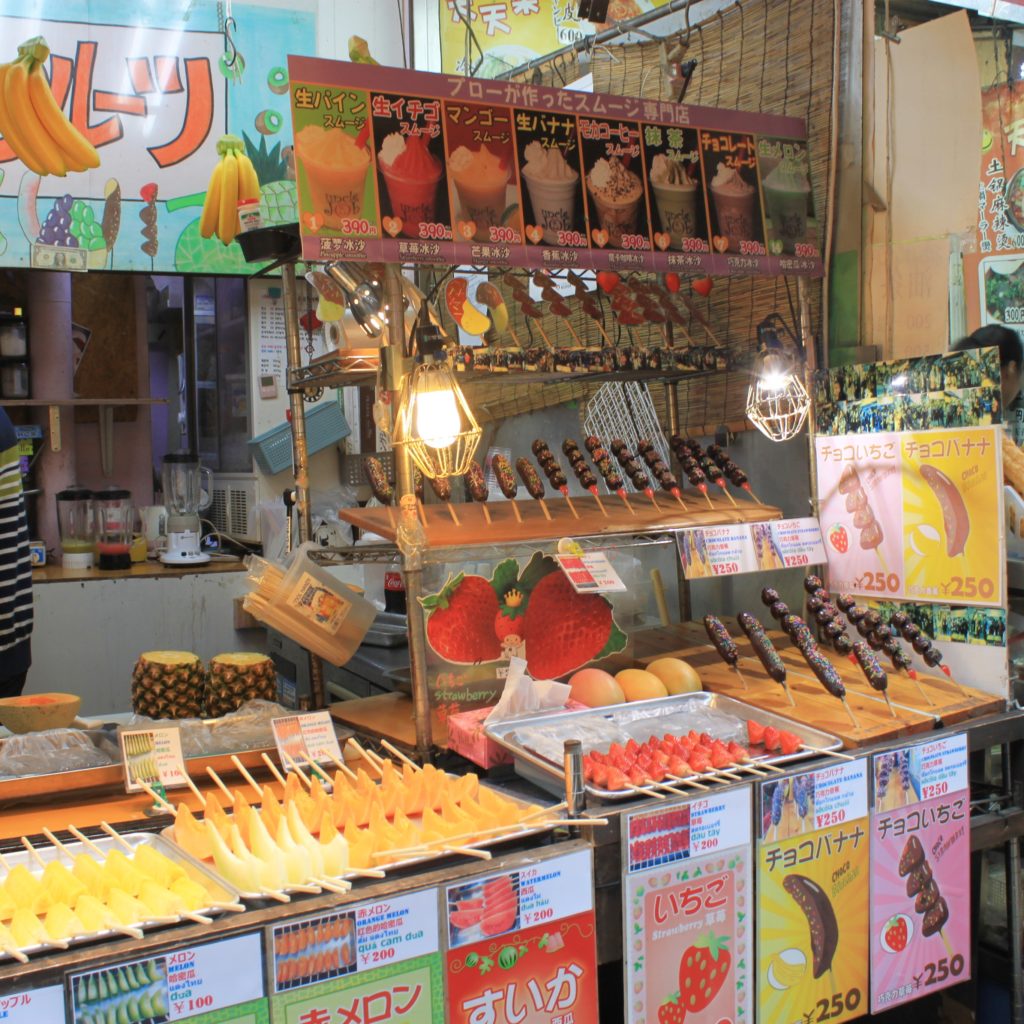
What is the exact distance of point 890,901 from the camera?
2.53 metres

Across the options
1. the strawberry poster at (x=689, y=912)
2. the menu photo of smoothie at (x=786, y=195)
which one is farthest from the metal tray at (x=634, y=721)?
the menu photo of smoothie at (x=786, y=195)

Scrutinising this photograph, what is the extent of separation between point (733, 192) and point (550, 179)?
68cm

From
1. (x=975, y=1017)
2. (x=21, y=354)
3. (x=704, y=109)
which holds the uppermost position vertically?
(x=704, y=109)

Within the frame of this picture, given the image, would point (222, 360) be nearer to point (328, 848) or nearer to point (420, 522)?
point (420, 522)

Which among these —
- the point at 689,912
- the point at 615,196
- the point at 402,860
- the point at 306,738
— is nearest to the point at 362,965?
the point at 402,860

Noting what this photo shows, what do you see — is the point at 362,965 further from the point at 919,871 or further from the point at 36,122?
the point at 36,122

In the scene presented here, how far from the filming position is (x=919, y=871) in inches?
102

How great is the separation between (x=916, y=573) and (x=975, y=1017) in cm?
126

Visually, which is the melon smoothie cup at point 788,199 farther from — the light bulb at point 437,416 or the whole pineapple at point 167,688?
the whole pineapple at point 167,688

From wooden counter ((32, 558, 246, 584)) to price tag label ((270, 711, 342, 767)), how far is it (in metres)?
3.20

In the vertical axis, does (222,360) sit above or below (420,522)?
above

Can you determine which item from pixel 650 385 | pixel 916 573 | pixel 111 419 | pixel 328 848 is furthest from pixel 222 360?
pixel 328 848

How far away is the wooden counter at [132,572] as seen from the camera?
18.0 feet

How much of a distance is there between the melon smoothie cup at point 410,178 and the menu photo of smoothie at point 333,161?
0.19 feet
